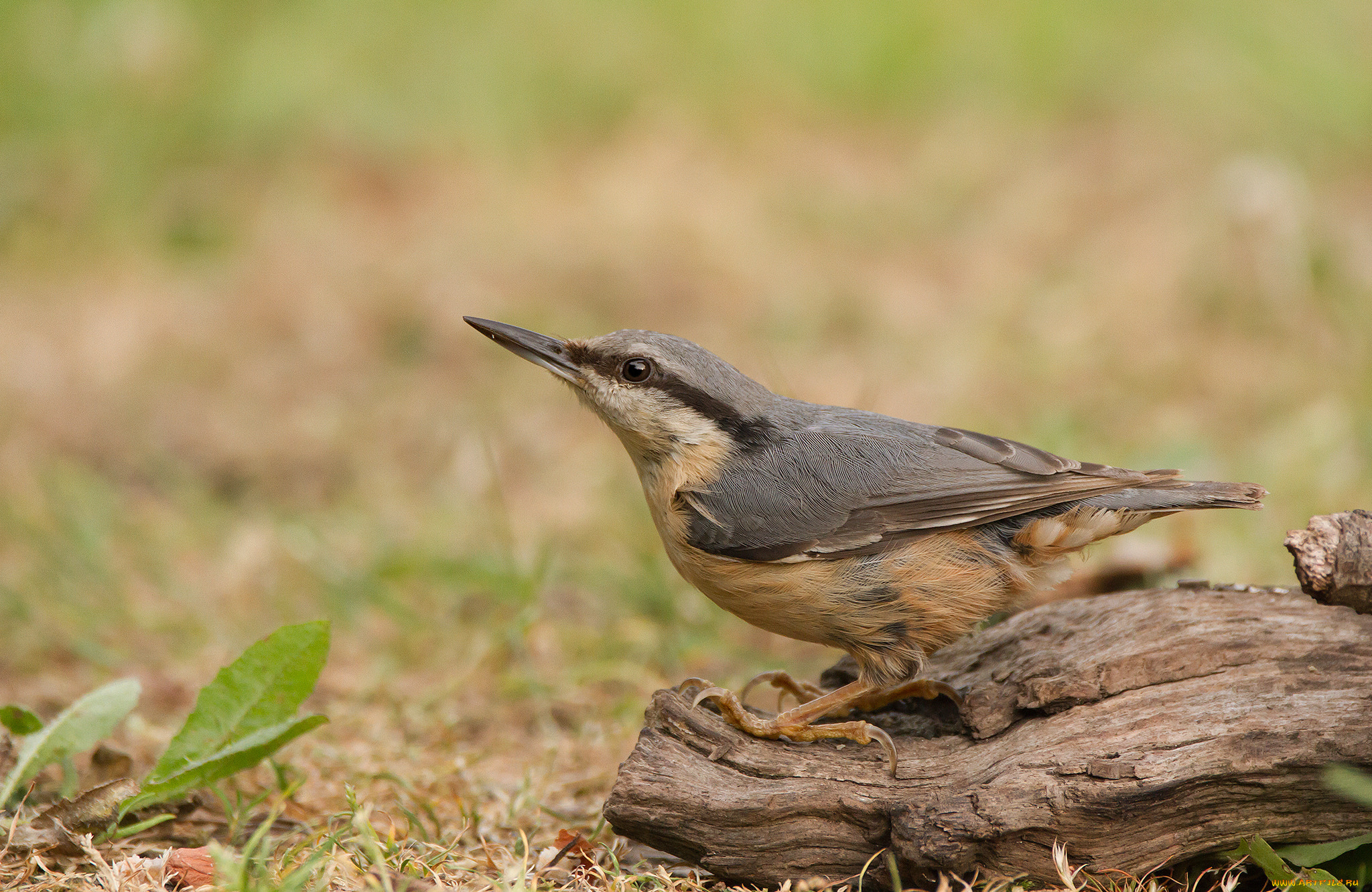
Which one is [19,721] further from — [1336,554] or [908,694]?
[1336,554]

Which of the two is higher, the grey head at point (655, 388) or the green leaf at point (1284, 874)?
the grey head at point (655, 388)

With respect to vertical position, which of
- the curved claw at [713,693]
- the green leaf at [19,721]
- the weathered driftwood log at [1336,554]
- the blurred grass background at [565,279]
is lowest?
the green leaf at [19,721]

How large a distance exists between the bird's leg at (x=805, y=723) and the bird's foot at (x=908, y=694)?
90mm

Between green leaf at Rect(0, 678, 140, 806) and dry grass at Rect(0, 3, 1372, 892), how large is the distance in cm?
42

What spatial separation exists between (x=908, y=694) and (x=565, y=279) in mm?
5433

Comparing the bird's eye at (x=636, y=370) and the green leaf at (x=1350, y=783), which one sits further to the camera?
the bird's eye at (x=636, y=370)

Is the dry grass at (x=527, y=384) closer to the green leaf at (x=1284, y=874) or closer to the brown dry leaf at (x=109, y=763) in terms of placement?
the brown dry leaf at (x=109, y=763)

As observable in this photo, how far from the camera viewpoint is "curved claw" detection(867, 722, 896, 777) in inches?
133

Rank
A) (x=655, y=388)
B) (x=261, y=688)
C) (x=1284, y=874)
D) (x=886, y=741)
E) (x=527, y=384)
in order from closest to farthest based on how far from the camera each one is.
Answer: (x=1284, y=874)
(x=886, y=741)
(x=261, y=688)
(x=655, y=388)
(x=527, y=384)

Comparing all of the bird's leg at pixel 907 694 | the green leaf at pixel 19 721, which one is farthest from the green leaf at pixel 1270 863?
the green leaf at pixel 19 721

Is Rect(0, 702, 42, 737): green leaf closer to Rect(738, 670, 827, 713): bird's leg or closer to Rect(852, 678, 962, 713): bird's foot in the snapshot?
Rect(738, 670, 827, 713): bird's leg

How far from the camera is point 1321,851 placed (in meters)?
2.98

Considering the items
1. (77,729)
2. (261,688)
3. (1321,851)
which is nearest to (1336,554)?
(1321,851)

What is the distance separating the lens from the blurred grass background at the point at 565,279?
18.4 feet
